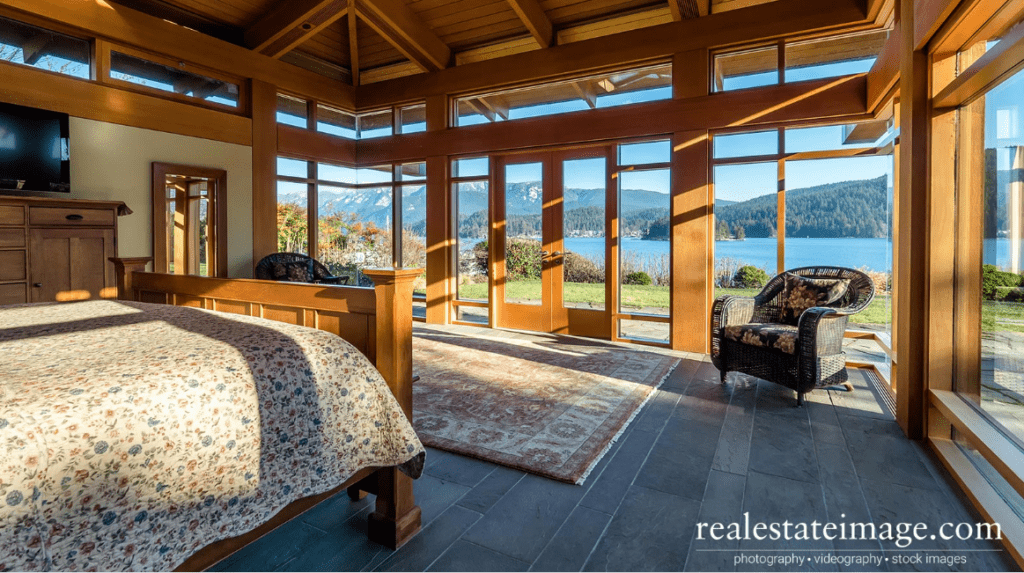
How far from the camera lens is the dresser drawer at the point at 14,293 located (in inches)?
145

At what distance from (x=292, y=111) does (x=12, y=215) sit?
3.49 m

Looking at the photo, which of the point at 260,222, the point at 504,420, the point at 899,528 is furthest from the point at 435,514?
the point at 260,222

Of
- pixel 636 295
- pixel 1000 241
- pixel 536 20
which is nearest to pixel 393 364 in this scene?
pixel 1000 241

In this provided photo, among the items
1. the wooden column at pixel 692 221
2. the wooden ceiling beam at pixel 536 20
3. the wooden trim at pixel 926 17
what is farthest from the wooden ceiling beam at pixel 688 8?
the wooden trim at pixel 926 17

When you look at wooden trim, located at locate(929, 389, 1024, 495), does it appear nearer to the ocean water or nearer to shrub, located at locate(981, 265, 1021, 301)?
shrub, located at locate(981, 265, 1021, 301)

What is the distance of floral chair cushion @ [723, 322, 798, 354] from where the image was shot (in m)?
3.32

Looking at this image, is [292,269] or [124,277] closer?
[124,277]

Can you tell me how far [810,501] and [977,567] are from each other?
52 cm

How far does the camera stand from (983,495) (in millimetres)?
2006

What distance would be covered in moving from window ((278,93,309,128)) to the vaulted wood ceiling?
1.73 feet

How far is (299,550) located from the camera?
174cm

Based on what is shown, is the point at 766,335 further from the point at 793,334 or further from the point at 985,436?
the point at 985,436

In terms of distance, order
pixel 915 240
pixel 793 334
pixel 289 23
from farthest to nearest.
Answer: pixel 289 23
pixel 793 334
pixel 915 240

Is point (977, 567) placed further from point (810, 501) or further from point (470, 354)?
point (470, 354)
